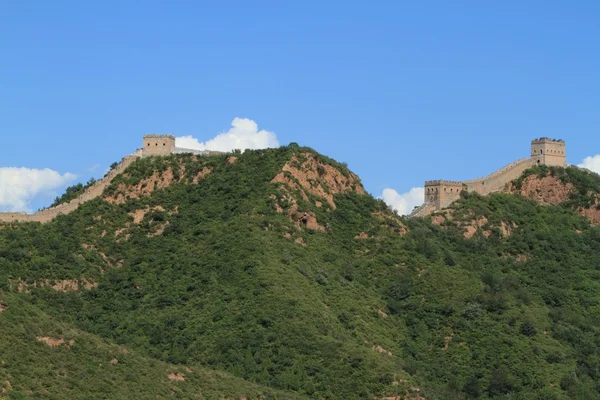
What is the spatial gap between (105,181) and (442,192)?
88.9ft

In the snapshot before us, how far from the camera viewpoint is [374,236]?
12425cm

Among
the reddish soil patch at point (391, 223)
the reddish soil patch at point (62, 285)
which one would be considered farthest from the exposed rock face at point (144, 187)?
the reddish soil patch at point (391, 223)

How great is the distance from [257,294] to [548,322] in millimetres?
20376

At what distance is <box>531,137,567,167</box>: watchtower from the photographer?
474 ft

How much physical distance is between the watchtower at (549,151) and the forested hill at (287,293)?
34.5 ft

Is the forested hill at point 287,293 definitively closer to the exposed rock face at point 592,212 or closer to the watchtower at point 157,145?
the watchtower at point 157,145

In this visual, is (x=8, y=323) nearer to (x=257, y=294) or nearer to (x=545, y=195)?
(x=257, y=294)

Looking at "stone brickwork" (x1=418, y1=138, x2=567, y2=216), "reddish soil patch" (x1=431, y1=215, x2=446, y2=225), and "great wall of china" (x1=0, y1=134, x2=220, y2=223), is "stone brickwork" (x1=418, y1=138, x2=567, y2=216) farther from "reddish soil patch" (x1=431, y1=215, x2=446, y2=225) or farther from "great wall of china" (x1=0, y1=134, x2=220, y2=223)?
"great wall of china" (x1=0, y1=134, x2=220, y2=223)

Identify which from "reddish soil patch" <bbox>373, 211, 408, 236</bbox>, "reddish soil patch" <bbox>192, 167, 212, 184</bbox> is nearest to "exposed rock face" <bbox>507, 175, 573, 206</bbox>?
"reddish soil patch" <bbox>373, 211, 408, 236</bbox>

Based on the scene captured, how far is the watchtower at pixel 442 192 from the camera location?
450 ft

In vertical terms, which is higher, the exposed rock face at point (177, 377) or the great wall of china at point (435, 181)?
the great wall of china at point (435, 181)

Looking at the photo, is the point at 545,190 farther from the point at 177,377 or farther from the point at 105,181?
the point at 177,377

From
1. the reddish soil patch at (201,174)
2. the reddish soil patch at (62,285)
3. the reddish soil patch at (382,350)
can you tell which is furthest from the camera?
the reddish soil patch at (201,174)

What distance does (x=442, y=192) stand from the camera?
451 ft
